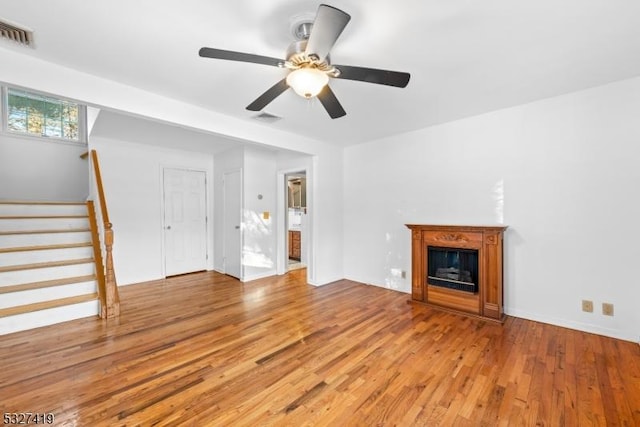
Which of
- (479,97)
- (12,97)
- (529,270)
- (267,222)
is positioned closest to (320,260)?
(267,222)

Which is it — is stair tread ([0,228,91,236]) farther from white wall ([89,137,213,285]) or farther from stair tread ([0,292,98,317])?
stair tread ([0,292,98,317])

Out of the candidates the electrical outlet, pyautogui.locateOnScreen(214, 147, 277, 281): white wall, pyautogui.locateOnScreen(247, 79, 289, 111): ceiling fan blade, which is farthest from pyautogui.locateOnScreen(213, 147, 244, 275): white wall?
the electrical outlet

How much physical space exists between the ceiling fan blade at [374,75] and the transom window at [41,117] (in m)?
5.29

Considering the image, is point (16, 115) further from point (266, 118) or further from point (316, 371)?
point (316, 371)

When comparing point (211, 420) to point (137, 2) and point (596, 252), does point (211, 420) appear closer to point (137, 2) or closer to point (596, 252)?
point (137, 2)

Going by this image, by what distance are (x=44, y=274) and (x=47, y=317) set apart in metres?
0.56

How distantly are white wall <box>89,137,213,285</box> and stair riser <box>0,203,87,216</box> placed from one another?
0.40m

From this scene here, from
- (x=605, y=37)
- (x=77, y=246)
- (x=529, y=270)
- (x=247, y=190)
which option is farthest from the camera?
(x=247, y=190)

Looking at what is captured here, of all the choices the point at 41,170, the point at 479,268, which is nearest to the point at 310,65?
the point at 479,268

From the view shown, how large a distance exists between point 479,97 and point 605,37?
1035mm

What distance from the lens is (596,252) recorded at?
108 inches

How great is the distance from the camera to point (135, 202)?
4719 mm

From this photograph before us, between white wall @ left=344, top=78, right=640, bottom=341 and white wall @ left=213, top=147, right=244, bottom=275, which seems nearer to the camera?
white wall @ left=344, top=78, right=640, bottom=341

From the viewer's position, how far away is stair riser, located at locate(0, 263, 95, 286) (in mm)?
3006
